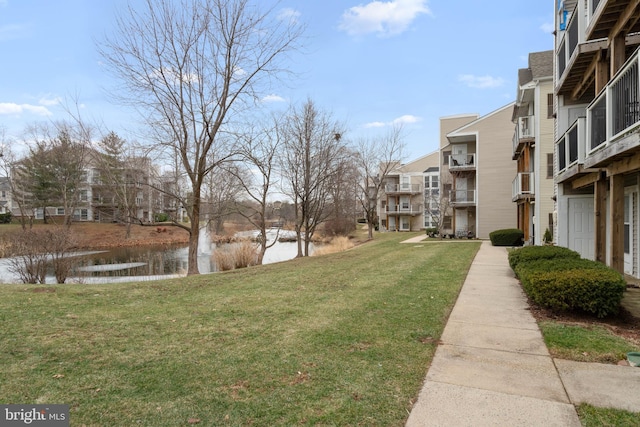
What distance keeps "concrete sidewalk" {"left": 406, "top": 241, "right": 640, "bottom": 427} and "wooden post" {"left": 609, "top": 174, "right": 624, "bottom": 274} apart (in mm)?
3464

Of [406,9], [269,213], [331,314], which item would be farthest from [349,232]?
[331,314]

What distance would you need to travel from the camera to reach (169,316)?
532cm

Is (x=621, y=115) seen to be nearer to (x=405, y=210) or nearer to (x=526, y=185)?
(x=526, y=185)

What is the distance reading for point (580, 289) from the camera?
501 cm

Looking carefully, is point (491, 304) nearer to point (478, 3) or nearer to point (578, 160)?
point (578, 160)

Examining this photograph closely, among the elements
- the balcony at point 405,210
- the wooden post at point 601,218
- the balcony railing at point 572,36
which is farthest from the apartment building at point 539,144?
the balcony at point 405,210

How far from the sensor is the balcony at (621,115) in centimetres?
519

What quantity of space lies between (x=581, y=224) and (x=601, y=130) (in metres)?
4.58

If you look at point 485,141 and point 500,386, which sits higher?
point 485,141

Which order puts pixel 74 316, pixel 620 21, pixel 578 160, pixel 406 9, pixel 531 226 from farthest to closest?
1. pixel 531 226
2. pixel 406 9
3. pixel 578 160
4. pixel 620 21
5. pixel 74 316

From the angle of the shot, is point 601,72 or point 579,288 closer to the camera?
point 579,288

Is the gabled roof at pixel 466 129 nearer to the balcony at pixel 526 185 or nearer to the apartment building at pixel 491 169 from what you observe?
the apartment building at pixel 491 169

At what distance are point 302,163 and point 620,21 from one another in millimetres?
13728

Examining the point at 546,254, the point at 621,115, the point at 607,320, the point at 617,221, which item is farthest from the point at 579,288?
the point at 621,115
